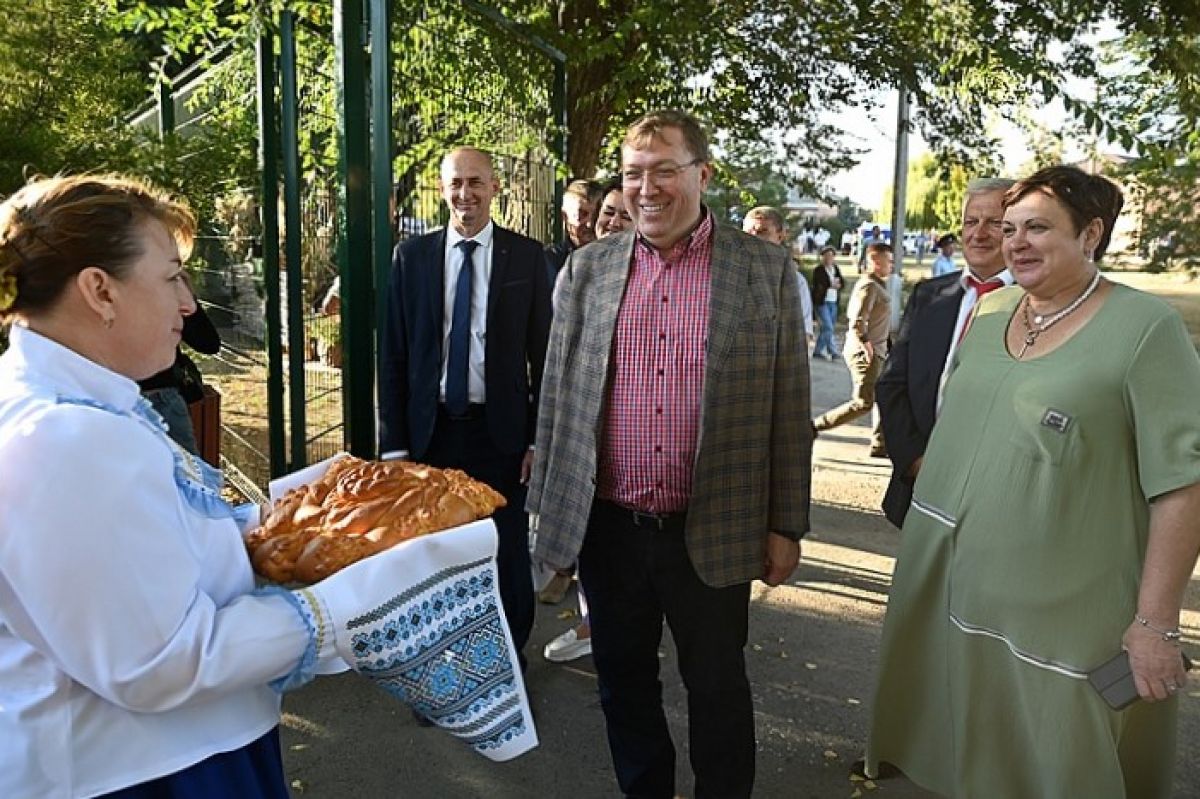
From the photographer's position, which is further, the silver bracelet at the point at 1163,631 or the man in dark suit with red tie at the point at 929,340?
the man in dark suit with red tie at the point at 929,340

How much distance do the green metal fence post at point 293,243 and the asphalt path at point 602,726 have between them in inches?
56.4

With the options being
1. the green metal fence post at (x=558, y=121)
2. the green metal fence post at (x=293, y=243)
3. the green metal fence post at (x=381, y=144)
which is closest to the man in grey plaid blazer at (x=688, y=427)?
the green metal fence post at (x=381, y=144)

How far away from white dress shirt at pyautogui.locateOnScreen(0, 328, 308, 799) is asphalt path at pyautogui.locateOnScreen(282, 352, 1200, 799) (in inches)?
82.1

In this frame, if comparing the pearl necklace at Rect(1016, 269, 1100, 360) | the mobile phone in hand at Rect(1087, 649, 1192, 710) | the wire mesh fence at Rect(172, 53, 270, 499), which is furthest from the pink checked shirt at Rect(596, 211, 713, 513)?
the wire mesh fence at Rect(172, 53, 270, 499)

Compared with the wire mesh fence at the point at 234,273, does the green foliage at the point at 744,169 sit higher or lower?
higher

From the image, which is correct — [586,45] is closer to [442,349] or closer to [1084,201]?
[442,349]

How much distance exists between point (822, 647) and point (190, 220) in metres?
3.68

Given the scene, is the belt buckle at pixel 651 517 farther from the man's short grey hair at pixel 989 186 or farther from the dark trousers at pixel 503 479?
the man's short grey hair at pixel 989 186

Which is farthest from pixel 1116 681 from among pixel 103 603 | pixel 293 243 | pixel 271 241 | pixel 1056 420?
pixel 271 241

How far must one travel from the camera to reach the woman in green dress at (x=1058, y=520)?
235 centimetres

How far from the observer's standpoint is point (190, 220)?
1674mm

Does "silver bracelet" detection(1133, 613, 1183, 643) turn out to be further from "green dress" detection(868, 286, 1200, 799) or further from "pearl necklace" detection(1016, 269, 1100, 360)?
"pearl necklace" detection(1016, 269, 1100, 360)

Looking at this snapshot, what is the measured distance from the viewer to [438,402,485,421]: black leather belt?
3.87 m

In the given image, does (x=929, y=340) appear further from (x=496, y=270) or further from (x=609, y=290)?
(x=496, y=270)
